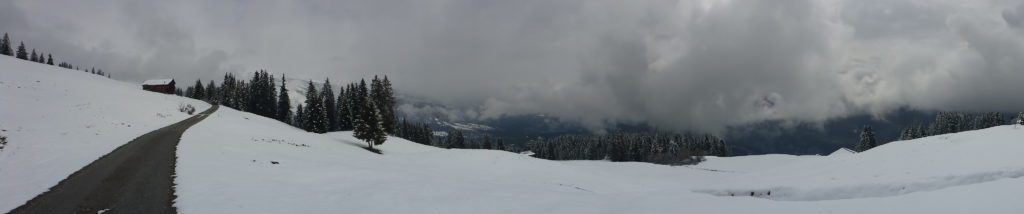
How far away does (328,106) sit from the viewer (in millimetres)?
103562

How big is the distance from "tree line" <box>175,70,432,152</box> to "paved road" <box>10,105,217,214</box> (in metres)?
38.4

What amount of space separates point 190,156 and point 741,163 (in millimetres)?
86465

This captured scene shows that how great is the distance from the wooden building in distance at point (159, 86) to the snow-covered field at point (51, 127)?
42296 mm

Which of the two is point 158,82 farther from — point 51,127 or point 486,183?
point 486,183

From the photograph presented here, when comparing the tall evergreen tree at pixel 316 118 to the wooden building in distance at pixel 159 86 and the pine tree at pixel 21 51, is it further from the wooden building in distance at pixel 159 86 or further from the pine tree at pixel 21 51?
the pine tree at pixel 21 51

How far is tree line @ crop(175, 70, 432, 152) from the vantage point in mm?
63969

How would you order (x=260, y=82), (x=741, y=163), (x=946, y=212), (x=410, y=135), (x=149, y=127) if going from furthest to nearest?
1. (x=410, y=135)
2. (x=260, y=82)
3. (x=741, y=163)
4. (x=149, y=127)
5. (x=946, y=212)

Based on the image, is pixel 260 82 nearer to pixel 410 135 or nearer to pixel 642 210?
pixel 410 135

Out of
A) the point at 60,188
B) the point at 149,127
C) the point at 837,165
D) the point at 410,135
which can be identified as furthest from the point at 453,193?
the point at 410,135

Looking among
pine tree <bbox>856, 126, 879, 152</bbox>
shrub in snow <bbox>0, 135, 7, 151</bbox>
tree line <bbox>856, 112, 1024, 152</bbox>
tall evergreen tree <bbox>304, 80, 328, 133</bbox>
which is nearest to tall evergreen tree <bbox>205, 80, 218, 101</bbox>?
tall evergreen tree <bbox>304, 80, 328, 133</bbox>

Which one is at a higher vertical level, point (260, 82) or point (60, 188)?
point (260, 82)

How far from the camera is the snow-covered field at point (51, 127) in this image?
19391mm

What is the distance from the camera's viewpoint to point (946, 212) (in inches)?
455

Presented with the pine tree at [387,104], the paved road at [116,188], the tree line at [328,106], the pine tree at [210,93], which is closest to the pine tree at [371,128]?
the tree line at [328,106]
